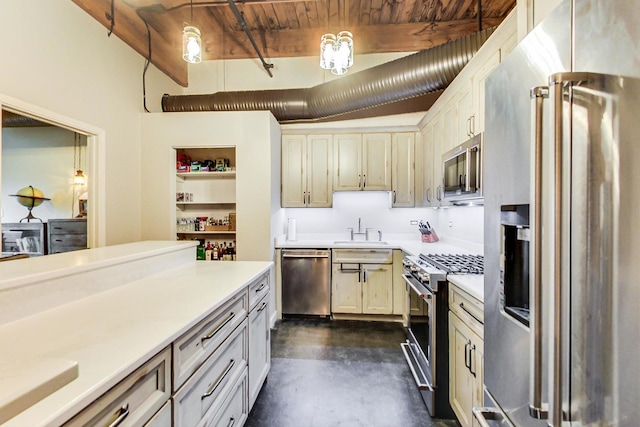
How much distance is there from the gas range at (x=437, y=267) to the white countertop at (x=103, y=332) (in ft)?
4.16

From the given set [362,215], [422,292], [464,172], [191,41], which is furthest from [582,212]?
[362,215]

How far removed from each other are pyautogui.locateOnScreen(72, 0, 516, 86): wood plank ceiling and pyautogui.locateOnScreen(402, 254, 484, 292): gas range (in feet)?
7.72

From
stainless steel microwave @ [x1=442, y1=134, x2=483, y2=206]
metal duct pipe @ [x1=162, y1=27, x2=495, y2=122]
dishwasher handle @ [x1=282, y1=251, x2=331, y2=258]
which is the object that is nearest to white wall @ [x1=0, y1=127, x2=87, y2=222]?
metal duct pipe @ [x1=162, y1=27, x2=495, y2=122]

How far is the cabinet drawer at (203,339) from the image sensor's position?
1.06 m

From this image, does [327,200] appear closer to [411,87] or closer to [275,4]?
[411,87]

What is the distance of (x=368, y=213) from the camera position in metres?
4.06

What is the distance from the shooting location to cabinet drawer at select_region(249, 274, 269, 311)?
185 centimetres

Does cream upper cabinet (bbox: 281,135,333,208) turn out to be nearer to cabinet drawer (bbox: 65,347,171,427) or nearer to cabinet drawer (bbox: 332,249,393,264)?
cabinet drawer (bbox: 332,249,393,264)

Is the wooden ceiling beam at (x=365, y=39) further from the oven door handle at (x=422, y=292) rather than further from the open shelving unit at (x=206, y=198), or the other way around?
the oven door handle at (x=422, y=292)

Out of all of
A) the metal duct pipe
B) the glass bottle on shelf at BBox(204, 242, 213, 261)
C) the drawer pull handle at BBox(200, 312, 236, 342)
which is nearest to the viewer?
the drawer pull handle at BBox(200, 312, 236, 342)

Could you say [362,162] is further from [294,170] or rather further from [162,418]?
[162,418]

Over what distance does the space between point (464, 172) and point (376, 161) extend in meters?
1.64

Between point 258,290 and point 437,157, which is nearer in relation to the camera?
point 258,290

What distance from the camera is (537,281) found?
764 mm
